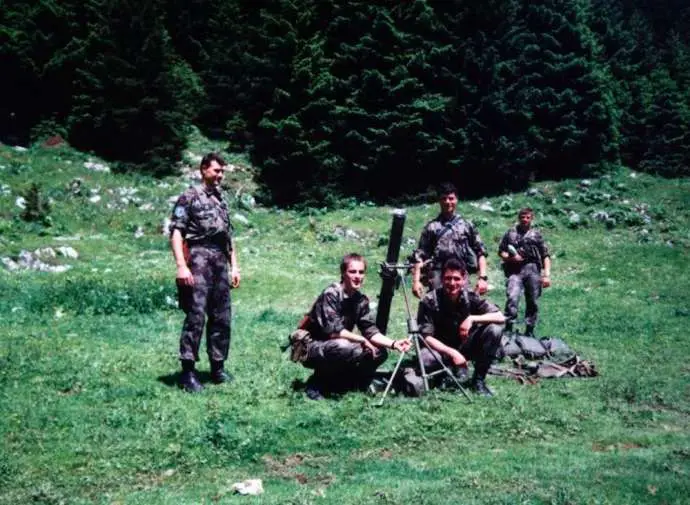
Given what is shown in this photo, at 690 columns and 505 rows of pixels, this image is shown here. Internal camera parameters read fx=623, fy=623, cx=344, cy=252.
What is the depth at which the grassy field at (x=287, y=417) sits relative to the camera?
5422 millimetres

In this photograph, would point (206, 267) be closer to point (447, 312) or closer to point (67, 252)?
point (447, 312)

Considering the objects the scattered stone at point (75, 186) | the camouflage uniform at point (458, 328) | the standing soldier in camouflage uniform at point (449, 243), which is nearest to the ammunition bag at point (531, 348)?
the standing soldier in camouflage uniform at point (449, 243)

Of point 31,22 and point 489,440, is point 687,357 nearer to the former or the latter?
point 489,440

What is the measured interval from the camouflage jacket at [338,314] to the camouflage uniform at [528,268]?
18.2ft

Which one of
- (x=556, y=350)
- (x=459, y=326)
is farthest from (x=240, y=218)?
(x=459, y=326)

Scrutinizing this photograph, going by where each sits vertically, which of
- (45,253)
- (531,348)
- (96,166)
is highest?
(96,166)

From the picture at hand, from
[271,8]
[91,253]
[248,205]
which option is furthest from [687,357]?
[271,8]

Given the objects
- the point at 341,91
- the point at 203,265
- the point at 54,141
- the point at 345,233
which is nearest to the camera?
the point at 203,265

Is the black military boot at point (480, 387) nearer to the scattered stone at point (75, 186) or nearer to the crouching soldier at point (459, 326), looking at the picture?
the crouching soldier at point (459, 326)

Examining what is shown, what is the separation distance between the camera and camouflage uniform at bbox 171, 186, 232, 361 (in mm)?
7676

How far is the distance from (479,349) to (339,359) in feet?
6.29

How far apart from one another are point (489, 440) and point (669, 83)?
5100 centimetres

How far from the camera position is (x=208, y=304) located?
312 inches

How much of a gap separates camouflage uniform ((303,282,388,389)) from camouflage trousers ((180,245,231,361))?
1135 millimetres
